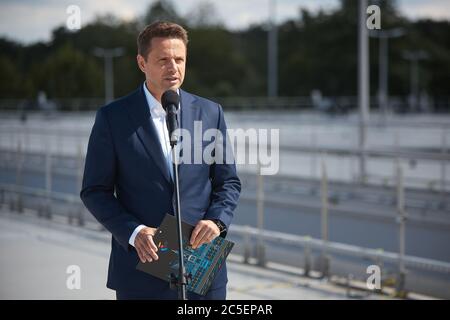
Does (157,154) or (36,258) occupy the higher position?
(157,154)

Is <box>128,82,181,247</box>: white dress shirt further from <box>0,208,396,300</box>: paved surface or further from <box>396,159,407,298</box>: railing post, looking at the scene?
<box>396,159,407,298</box>: railing post

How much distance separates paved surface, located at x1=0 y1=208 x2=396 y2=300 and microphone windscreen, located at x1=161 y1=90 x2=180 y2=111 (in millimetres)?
3992

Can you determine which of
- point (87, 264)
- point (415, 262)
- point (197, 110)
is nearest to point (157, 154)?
point (197, 110)

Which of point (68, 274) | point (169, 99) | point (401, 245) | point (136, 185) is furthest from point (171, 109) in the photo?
point (68, 274)

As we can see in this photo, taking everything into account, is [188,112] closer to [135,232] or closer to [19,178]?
[135,232]

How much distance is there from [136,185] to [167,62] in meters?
0.47

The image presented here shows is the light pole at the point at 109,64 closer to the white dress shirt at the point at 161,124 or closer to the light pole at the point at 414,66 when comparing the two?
the light pole at the point at 414,66

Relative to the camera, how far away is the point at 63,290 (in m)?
6.87

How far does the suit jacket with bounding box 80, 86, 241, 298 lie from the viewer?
3.02 meters

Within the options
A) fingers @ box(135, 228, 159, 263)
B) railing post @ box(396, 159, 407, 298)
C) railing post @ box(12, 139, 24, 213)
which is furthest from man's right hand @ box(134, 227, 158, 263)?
railing post @ box(12, 139, 24, 213)

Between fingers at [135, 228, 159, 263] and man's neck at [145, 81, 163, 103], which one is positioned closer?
fingers at [135, 228, 159, 263]

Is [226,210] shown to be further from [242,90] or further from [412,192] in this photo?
[242,90]

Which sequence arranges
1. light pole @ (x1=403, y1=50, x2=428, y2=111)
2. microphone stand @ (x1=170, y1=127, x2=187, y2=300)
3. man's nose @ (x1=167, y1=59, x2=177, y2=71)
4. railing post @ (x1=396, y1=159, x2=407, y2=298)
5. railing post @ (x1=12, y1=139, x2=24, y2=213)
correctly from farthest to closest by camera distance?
light pole @ (x1=403, y1=50, x2=428, y2=111), railing post @ (x1=12, y1=139, x2=24, y2=213), railing post @ (x1=396, y1=159, x2=407, y2=298), man's nose @ (x1=167, y1=59, x2=177, y2=71), microphone stand @ (x1=170, y1=127, x2=187, y2=300)
